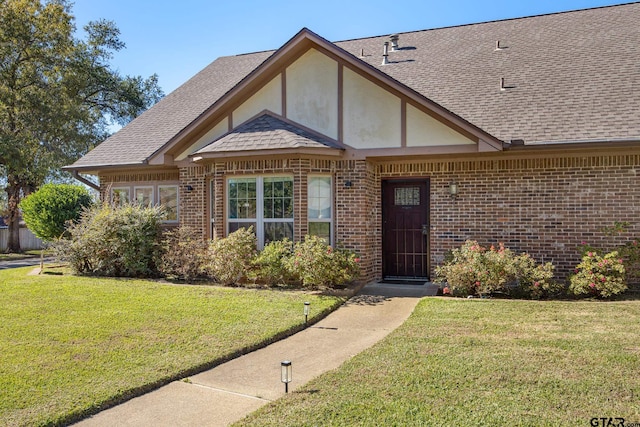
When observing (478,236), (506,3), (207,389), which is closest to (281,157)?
(478,236)

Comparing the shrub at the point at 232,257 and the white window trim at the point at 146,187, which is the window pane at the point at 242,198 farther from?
the white window trim at the point at 146,187

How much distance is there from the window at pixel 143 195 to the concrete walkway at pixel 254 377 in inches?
295

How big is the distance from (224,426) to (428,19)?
17.2m

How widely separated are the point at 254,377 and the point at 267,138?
6.13 meters

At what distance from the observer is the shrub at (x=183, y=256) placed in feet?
34.2

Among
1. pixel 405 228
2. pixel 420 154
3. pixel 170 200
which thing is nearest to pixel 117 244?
pixel 170 200

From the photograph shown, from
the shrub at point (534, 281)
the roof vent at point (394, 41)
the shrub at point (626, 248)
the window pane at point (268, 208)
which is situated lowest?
the shrub at point (534, 281)

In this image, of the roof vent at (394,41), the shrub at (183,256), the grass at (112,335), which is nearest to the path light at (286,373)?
the grass at (112,335)

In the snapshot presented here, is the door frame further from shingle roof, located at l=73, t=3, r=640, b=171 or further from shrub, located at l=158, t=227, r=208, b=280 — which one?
shrub, located at l=158, t=227, r=208, b=280

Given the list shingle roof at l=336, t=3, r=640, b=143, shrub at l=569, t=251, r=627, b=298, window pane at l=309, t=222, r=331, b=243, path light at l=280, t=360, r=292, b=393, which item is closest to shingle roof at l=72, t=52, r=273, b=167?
shingle roof at l=336, t=3, r=640, b=143

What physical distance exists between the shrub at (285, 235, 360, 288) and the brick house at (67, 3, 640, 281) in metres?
0.78

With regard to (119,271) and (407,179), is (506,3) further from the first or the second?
(119,271)

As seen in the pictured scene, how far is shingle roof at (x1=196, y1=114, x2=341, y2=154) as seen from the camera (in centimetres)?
985

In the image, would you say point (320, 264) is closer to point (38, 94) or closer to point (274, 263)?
point (274, 263)
